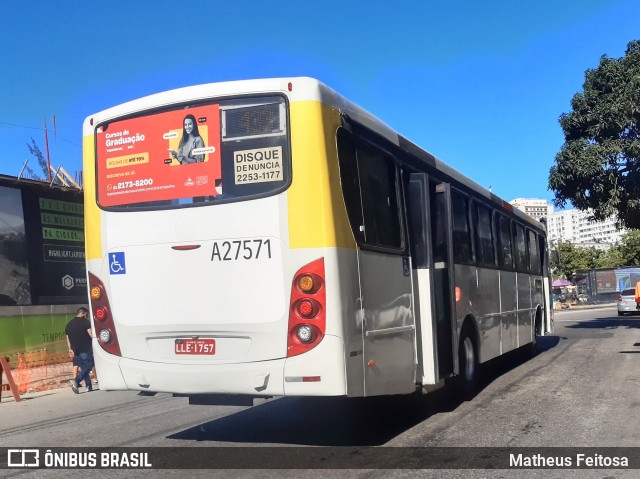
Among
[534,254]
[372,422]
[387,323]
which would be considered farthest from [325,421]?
[534,254]

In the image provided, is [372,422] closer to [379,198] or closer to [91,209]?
[379,198]

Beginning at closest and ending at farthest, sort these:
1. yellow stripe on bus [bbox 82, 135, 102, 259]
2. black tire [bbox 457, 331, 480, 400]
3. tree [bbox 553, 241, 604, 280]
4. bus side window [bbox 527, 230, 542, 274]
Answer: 1. yellow stripe on bus [bbox 82, 135, 102, 259]
2. black tire [bbox 457, 331, 480, 400]
3. bus side window [bbox 527, 230, 542, 274]
4. tree [bbox 553, 241, 604, 280]

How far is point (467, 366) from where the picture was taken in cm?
870

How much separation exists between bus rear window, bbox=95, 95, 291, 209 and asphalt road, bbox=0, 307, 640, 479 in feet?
8.00

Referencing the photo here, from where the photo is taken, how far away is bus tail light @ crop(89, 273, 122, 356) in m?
6.19

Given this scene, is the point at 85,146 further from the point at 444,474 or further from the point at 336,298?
the point at 444,474

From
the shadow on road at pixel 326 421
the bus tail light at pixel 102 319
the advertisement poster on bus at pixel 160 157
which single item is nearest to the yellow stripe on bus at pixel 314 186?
the advertisement poster on bus at pixel 160 157

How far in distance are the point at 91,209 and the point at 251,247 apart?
1888 millimetres

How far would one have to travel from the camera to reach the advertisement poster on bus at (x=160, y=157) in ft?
19.1

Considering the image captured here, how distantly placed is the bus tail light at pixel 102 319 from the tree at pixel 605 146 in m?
17.1

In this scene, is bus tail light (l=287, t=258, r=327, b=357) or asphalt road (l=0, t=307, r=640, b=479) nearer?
bus tail light (l=287, t=258, r=327, b=357)

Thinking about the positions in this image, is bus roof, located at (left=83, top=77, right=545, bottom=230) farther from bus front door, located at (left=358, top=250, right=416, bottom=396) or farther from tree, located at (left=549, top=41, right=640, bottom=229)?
tree, located at (left=549, top=41, right=640, bottom=229)

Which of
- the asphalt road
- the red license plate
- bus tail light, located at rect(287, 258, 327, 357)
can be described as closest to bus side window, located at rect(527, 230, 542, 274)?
the asphalt road

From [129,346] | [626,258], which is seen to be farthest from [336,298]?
[626,258]
